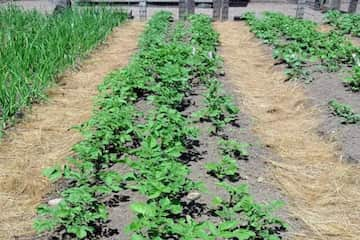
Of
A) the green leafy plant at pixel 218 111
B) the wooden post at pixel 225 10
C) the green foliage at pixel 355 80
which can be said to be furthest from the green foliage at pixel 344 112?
the wooden post at pixel 225 10

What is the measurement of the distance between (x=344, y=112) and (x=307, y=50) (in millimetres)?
2460

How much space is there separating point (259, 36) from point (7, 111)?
15.3 feet

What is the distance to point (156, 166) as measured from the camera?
2.74 metres

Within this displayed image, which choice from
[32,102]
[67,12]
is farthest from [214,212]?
[67,12]

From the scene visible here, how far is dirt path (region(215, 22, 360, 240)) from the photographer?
2908 mm

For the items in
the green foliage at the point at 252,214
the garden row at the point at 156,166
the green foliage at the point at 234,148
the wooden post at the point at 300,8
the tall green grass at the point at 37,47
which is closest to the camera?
the garden row at the point at 156,166

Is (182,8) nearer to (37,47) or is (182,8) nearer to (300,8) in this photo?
(300,8)

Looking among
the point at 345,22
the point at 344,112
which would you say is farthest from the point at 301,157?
the point at 345,22

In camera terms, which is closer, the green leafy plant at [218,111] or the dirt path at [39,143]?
the dirt path at [39,143]

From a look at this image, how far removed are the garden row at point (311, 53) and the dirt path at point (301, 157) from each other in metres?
0.20

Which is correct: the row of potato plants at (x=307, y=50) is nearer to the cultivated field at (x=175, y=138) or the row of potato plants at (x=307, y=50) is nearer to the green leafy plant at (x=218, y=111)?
the cultivated field at (x=175, y=138)

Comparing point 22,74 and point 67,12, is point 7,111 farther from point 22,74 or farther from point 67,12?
point 67,12

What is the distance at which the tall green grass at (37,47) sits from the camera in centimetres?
441

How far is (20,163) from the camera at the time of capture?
3570 millimetres
